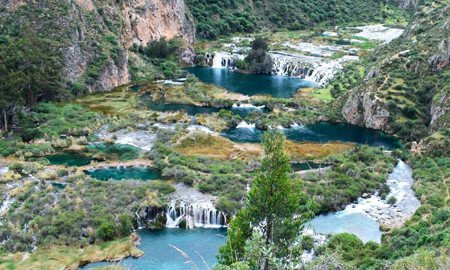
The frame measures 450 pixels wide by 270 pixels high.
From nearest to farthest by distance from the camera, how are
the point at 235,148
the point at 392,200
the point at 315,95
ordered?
the point at 392,200 → the point at 235,148 → the point at 315,95

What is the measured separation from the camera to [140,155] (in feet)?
216

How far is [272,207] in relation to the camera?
1189 inches

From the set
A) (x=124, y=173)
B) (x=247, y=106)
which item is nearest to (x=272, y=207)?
(x=124, y=173)

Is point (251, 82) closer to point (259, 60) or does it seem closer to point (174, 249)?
point (259, 60)

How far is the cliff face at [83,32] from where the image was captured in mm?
90688

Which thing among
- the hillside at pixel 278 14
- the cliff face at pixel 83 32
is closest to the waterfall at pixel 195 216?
the cliff face at pixel 83 32

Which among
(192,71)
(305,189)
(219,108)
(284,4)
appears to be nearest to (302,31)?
(284,4)

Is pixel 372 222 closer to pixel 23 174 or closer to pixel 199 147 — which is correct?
pixel 199 147

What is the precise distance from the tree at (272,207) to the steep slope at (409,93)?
4421 centimetres

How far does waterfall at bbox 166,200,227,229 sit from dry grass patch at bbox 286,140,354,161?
57.1 ft

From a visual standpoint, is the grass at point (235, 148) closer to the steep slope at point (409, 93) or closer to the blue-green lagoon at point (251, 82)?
the steep slope at point (409, 93)

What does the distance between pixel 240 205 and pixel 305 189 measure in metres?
7.20

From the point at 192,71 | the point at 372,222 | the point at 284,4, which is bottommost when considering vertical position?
the point at 372,222

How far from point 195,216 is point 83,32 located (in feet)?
178
